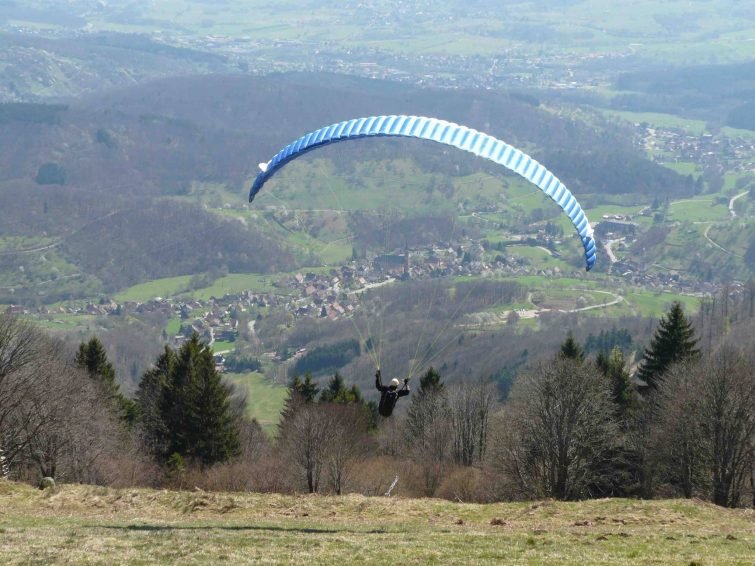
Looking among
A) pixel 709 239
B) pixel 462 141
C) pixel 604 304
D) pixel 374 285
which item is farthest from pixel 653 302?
pixel 462 141

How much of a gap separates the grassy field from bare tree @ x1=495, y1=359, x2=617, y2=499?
8.55 meters

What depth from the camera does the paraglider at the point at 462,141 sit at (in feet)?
76.9

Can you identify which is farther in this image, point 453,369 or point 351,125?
point 453,369

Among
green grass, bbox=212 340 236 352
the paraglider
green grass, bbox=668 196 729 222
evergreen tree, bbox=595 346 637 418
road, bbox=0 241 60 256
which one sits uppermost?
green grass, bbox=668 196 729 222

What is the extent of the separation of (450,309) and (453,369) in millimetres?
14393

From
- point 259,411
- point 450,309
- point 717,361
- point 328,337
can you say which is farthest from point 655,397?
point 328,337

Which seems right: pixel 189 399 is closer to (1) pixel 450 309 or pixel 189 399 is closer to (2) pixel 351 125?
(2) pixel 351 125

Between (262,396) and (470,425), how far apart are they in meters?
59.8

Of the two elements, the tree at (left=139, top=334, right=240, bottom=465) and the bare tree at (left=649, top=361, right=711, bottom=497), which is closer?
the bare tree at (left=649, top=361, right=711, bottom=497)

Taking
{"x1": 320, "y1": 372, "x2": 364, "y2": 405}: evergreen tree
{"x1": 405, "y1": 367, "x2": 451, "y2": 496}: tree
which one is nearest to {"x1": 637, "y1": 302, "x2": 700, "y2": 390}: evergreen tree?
{"x1": 405, "y1": 367, "x2": 451, "y2": 496}: tree

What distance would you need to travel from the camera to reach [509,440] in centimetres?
3691

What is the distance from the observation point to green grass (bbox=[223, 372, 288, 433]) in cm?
9144

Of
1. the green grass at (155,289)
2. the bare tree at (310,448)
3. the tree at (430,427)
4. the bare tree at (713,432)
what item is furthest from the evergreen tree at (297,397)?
the green grass at (155,289)

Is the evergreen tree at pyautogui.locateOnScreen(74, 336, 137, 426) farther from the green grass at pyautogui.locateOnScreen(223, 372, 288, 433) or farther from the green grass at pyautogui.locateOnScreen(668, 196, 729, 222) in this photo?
the green grass at pyautogui.locateOnScreen(668, 196, 729, 222)
